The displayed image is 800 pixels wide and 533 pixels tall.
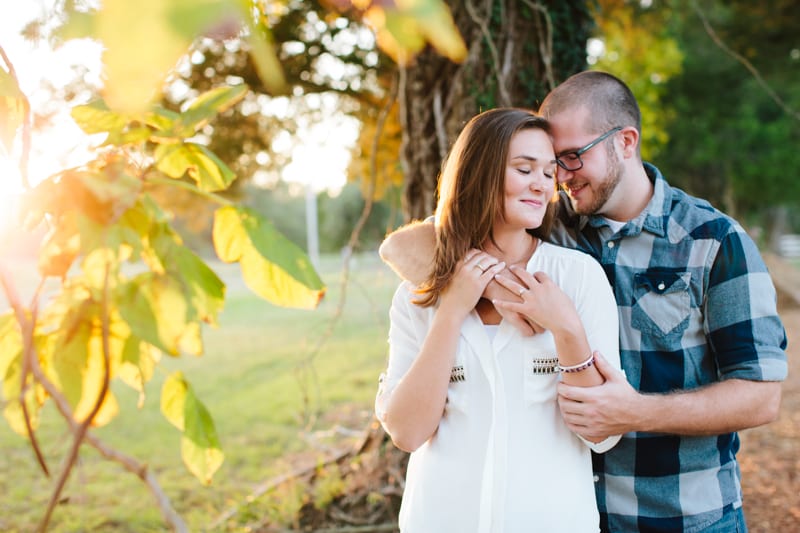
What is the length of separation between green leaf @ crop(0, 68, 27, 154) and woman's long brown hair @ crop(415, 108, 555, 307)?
983mm

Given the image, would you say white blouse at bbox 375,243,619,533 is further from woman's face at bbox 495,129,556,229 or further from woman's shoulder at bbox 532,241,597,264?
woman's face at bbox 495,129,556,229

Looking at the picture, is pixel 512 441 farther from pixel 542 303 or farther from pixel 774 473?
pixel 774 473

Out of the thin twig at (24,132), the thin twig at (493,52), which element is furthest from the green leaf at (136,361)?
the thin twig at (493,52)

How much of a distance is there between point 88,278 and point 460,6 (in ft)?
7.88

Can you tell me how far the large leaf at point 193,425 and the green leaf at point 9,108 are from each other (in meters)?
0.49

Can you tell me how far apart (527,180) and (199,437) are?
924mm

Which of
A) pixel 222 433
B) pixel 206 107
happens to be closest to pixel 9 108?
pixel 206 107

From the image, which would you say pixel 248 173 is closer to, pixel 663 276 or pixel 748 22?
pixel 663 276

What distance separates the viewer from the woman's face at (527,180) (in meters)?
1.61

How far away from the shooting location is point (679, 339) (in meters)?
1.68

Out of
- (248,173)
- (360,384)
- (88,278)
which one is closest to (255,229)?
(88,278)

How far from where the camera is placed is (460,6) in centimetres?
294

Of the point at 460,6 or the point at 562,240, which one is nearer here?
the point at 562,240

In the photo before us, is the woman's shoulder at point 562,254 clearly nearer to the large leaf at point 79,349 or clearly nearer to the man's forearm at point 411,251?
the man's forearm at point 411,251
